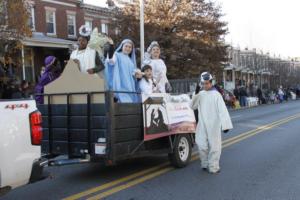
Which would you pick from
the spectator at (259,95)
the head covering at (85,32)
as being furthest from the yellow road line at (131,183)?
the spectator at (259,95)

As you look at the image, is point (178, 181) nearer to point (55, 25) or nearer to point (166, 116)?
point (166, 116)

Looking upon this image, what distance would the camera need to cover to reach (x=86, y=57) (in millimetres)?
8156

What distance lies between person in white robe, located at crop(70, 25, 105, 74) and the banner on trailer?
38.8 inches


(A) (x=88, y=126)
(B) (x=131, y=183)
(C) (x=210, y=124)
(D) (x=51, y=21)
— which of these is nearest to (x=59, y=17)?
(D) (x=51, y=21)

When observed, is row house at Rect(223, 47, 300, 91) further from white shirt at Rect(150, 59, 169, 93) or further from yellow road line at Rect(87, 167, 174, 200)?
yellow road line at Rect(87, 167, 174, 200)

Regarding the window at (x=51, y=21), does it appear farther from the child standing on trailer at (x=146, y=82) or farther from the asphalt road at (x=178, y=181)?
the child standing on trailer at (x=146, y=82)

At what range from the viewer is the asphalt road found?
22.0ft

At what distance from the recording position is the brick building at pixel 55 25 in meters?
30.7

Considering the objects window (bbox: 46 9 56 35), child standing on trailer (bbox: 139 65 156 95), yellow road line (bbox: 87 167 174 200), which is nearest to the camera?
yellow road line (bbox: 87 167 174 200)

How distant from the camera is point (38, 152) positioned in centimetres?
544

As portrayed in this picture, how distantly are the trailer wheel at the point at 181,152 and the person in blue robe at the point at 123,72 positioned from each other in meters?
1.33

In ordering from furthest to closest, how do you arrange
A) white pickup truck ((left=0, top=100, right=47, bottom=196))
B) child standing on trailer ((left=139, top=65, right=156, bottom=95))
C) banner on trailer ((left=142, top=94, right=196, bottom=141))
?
child standing on trailer ((left=139, top=65, right=156, bottom=95)) < banner on trailer ((left=142, top=94, right=196, bottom=141)) < white pickup truck ((left=0, top=100, right=47, bottom=196))

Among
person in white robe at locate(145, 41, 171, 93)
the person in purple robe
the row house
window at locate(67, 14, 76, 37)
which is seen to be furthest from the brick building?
the row house

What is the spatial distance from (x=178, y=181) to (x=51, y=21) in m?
29.1
